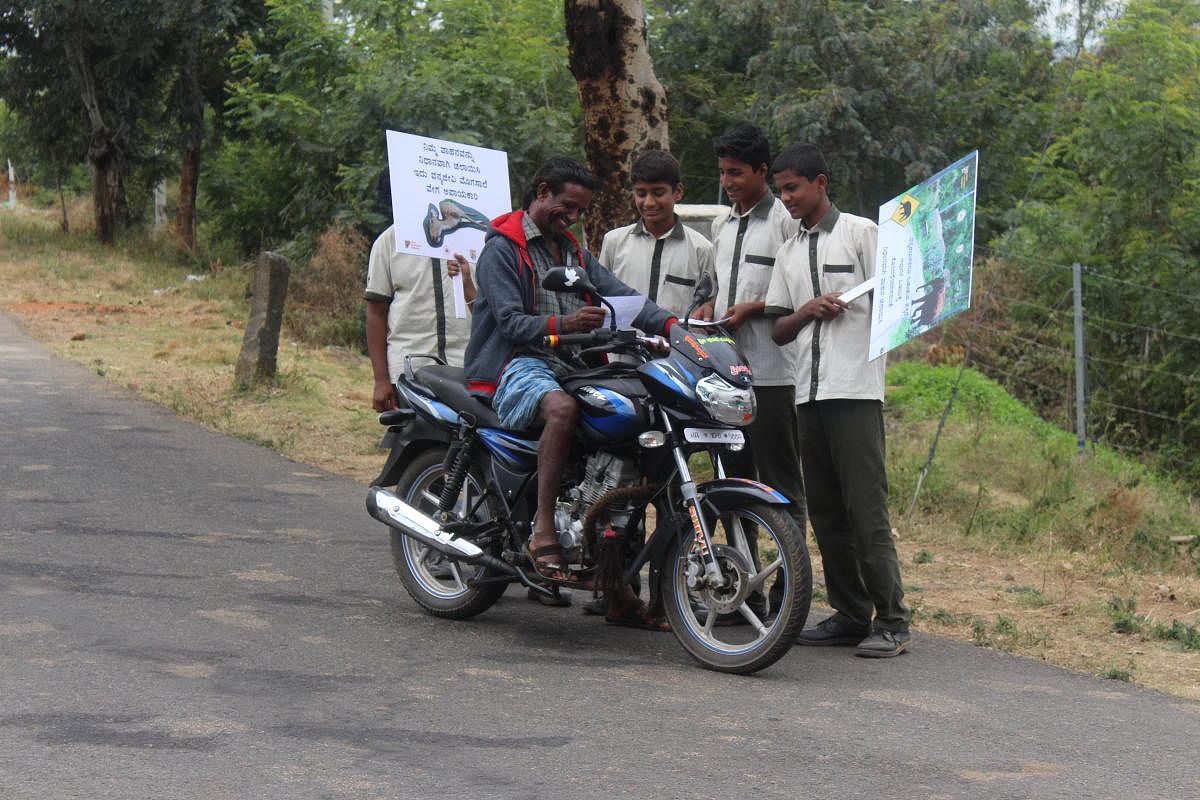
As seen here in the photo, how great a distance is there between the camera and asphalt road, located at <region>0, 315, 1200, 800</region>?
434cm

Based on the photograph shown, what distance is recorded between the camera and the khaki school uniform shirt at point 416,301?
7.33 meters

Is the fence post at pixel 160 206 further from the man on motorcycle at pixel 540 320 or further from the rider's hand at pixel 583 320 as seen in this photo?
the rider's hand at pixel 583 320

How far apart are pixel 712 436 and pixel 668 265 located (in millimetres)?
1310

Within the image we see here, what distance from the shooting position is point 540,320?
5.91 meters

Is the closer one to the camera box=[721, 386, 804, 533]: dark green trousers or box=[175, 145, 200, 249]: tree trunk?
box=[721, 386, 804, 533]: dark green trousers

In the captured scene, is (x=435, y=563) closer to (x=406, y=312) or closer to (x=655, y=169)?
(x=406, y=312)

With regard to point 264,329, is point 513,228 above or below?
above

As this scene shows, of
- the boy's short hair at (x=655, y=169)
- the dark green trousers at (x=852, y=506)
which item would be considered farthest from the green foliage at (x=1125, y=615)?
the boy's short hair at (x=655, y=169)

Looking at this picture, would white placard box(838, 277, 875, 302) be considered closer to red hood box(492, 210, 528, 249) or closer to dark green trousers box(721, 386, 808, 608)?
dark green trousers box(721, 386, 808, 608)

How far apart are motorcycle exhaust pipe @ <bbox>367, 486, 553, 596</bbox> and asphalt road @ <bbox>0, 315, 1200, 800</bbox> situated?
0.29 metres

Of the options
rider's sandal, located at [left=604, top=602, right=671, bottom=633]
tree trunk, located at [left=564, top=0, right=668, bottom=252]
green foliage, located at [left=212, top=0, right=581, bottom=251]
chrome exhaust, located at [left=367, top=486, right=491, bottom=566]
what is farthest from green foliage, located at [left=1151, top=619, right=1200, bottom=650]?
green foliage, located at [left=212, top=0, right=581, bottom=251]

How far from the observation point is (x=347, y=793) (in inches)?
163

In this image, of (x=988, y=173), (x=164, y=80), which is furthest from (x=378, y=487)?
(x=164, y=80)

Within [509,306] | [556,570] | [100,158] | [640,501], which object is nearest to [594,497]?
[640,501]
